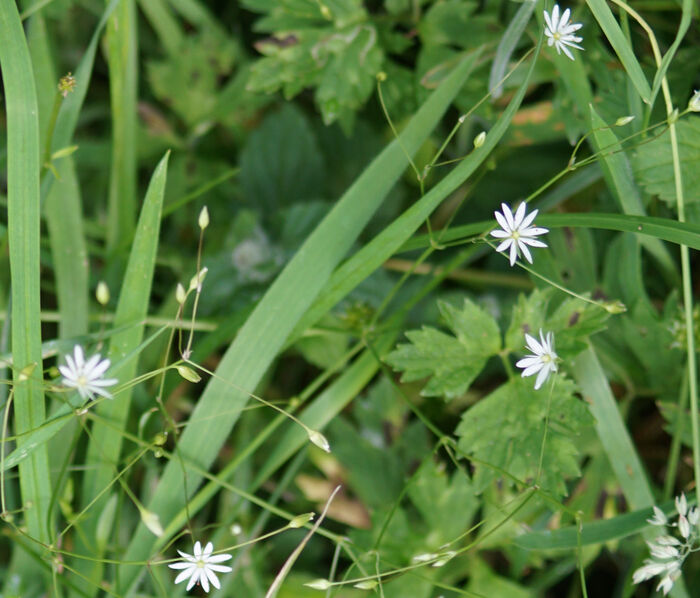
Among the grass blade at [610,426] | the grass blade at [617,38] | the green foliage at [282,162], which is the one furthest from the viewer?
the green foliage at [282,162]

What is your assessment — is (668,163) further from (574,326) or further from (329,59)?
(329,59)

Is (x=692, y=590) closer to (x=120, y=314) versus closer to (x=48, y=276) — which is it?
(x=120, y=314)

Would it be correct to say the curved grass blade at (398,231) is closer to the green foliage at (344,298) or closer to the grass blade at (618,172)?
the green foliage at (344,298)

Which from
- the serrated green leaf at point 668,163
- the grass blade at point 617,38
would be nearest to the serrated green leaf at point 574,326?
the serrated green leaf at point 668,163

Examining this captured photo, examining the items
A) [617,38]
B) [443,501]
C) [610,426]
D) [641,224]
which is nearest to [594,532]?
[610,426]

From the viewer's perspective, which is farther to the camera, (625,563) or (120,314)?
(625,563)

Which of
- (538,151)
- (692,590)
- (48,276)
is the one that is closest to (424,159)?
(538,151)

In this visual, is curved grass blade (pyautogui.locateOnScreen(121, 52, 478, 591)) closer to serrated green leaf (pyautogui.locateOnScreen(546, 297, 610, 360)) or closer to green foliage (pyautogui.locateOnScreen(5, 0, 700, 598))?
green foliage (pyautogui.locateOnScreen(5, 0, 700, 598))
